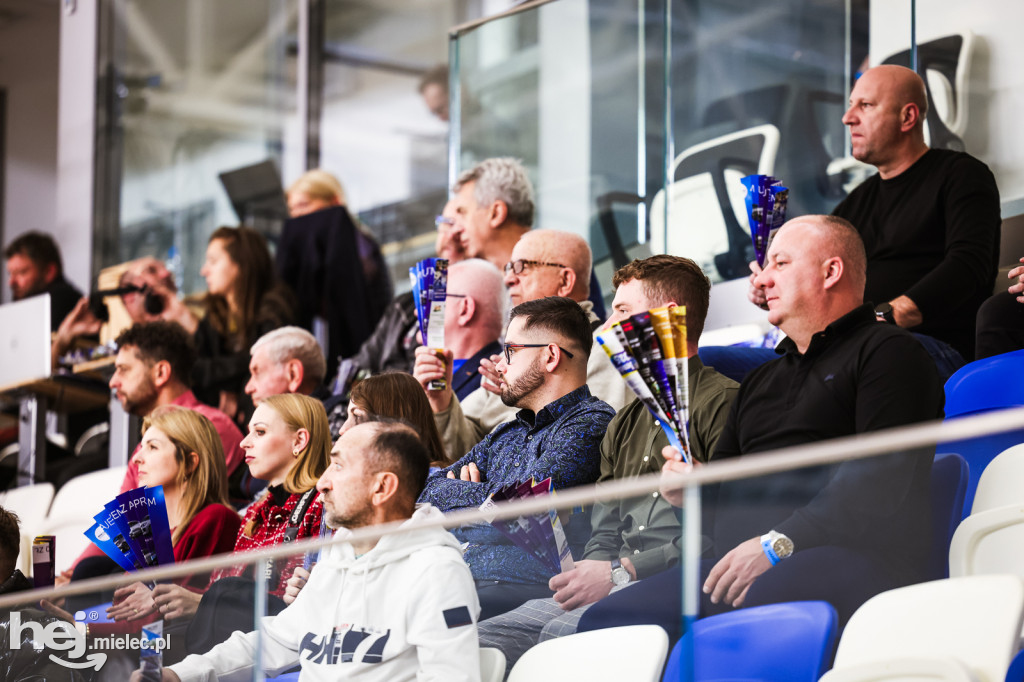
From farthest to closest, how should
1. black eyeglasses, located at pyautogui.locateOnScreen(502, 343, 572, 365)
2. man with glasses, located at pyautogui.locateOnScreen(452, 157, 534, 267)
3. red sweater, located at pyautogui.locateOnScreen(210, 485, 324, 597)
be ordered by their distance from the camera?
man with glasses, located at pyautogui.locateOnScreen(452, 157, 534, 267) → red sweater, located at pyautogui.locateOnScreen(210, 485, 324, 597) → black eyeglasses, located at pyautogui.locateOnScreen(502, 343, 572, 365)

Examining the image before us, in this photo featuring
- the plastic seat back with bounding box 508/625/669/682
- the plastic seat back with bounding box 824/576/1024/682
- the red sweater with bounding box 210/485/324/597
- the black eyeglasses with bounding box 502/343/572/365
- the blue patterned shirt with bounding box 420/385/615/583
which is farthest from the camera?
the red sweater with bounding box 210/485/324/597

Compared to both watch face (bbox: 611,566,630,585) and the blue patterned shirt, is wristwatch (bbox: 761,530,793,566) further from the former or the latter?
the blue patterned shirt

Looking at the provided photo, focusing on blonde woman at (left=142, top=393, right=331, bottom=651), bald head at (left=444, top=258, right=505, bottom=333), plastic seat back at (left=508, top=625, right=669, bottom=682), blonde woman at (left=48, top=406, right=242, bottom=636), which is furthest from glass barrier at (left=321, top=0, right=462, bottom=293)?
plastic seat back at (left=508, top=625, right=669, bottom=682)

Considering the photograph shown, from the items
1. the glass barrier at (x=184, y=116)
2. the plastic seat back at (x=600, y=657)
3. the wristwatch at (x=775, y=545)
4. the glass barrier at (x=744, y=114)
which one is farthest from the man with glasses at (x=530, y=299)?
the glass barrier at (x=184, y=116)

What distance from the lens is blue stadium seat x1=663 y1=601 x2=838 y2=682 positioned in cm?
194

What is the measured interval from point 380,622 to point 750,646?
0.70m

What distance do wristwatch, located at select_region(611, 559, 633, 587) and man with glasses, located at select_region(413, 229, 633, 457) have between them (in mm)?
1606

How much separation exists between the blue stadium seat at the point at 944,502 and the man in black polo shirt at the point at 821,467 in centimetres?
2

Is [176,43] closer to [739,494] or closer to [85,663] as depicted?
[85,663]

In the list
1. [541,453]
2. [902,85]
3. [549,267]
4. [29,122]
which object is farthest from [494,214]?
[29,122]

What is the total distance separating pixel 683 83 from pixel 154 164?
14.5 ft

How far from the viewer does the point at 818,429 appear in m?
2.67

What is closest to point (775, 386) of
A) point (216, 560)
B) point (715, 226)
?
point (216, 560)

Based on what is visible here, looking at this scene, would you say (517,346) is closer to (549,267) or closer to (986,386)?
(549,267)
